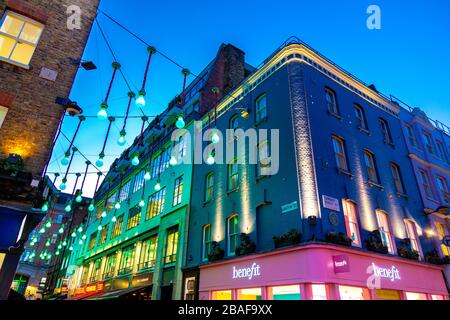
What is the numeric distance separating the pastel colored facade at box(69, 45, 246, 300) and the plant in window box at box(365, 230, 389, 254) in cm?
1062

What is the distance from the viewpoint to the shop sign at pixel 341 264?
400 inches

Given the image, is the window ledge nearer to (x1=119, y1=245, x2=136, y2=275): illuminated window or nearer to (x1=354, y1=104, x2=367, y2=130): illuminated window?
(x1=354, y1=104, x2=367, y2=130): illuminated window

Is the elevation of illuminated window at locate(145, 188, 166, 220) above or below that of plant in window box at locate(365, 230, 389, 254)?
above

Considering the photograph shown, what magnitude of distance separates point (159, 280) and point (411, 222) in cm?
1658

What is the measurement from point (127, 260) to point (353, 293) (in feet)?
69.5

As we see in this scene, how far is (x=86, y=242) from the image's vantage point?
39.6 metres

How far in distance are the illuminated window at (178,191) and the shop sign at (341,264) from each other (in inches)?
519

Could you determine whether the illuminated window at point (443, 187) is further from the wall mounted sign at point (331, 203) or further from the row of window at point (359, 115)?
the wall mounted sign at point (331, 203)

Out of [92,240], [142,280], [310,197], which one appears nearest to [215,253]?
[310,197]

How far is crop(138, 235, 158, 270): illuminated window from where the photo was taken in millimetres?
22188

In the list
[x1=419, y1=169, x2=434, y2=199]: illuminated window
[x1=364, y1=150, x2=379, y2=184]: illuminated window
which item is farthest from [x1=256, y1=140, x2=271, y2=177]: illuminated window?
[x1=419, y1=169, x2=434, y2=199]: illuminated window

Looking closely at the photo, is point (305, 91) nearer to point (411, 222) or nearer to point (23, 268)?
point (411, 222)

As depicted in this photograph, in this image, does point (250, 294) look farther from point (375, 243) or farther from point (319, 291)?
point (375, 243)
